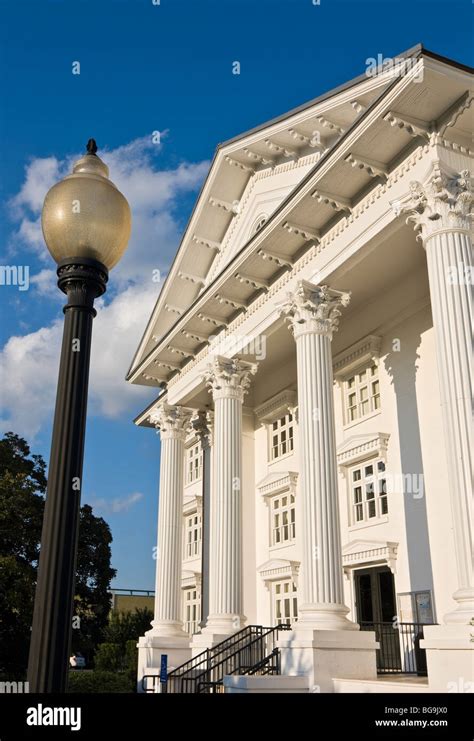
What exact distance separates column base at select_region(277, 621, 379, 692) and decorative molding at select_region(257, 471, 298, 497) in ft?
28.8

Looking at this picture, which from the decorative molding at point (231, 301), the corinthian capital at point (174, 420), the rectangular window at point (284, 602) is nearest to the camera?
the decorative molding at point (231, 301)

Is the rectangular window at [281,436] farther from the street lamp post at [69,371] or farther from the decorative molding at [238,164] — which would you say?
the street lamp post at [69,371]

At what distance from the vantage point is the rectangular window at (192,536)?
29781 mm

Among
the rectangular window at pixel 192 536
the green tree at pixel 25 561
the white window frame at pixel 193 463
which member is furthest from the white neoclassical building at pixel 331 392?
the green tree at pixel 25 561

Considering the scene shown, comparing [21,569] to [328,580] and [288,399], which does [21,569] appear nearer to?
[288,399]

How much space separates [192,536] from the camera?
100 ft

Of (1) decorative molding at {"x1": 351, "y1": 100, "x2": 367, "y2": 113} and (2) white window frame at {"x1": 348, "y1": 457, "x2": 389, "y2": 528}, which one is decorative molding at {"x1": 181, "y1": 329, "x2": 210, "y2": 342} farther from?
(1) decorative molding at {"x1": 351, "y1": 100, "x2": 367, "y2": 113}

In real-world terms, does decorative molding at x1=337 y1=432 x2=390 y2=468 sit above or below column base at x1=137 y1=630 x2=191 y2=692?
above

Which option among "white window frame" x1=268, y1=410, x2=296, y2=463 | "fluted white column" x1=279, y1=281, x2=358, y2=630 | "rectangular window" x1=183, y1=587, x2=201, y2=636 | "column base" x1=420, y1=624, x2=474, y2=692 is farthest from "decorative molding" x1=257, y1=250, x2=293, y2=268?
"rectangular window" x1=183, y1=587, x2=201, y2=636

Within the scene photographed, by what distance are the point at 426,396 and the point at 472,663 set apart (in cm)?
844

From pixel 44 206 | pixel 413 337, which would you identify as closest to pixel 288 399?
pixel 413 337

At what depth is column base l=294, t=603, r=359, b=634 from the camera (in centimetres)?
1514

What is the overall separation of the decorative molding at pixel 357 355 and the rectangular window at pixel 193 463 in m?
10.6

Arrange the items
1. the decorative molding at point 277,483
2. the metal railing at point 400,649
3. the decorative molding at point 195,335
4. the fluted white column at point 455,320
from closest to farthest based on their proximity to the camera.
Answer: the fluted white column at point 455,320 < the metal railing at point 400,649 < the decorative molding at point 277,483 < the decorative molding at point 195,335
